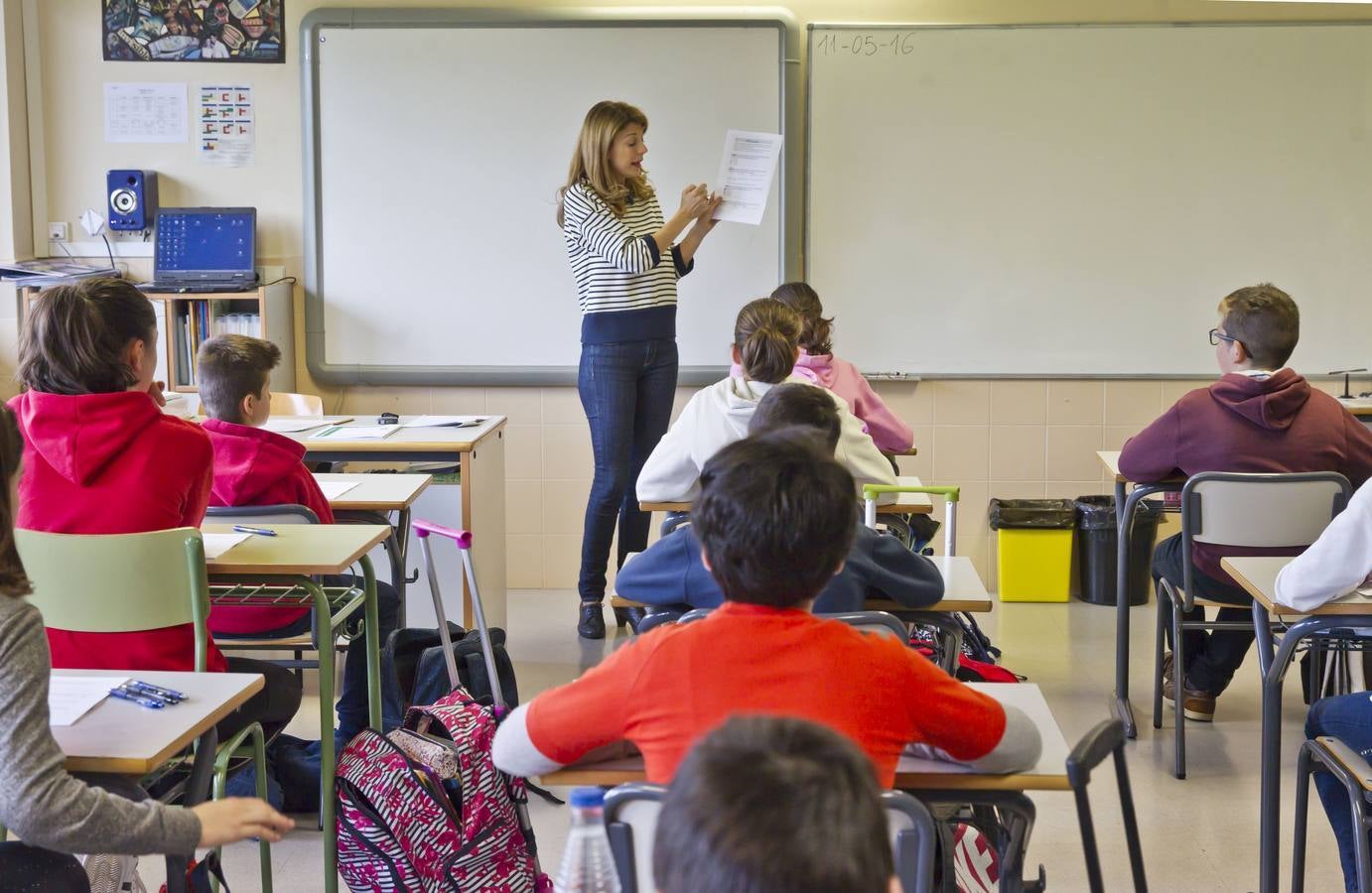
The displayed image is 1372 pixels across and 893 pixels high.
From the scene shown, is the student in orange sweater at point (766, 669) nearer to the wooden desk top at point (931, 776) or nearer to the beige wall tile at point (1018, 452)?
the wooden desk top at point (931, 776)

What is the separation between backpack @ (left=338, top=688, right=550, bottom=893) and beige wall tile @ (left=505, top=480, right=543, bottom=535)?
3.01 m

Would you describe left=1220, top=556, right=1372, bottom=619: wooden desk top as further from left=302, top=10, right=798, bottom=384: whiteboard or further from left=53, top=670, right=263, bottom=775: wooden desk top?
left=302, top=10, right=798, bottom=384: whiteboard

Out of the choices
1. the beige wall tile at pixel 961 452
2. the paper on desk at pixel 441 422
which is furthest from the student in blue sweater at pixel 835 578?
the beige wall tile at pixel 961 452

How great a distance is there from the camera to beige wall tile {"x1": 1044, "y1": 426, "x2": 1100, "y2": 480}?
5.27 m

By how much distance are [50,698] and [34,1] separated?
4.23 m

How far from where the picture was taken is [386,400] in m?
5.39

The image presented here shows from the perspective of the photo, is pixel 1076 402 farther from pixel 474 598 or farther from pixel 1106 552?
pixel 474 598

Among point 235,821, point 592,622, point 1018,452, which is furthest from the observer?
point 1018,452

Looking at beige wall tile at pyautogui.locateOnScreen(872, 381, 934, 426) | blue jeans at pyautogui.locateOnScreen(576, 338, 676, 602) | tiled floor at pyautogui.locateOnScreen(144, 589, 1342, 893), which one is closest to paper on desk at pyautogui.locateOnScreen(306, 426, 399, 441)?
blue jeans at pyautogui.locateOnScreen(576, 338, 676, 602)

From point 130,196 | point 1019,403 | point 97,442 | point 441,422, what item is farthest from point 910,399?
point 97,442

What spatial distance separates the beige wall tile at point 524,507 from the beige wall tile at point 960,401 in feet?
5.06

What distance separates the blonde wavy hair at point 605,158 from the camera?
4.25 m

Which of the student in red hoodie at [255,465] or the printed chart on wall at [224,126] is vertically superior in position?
the printed chart on wall at [224,126]

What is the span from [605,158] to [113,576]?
245 centimetres
